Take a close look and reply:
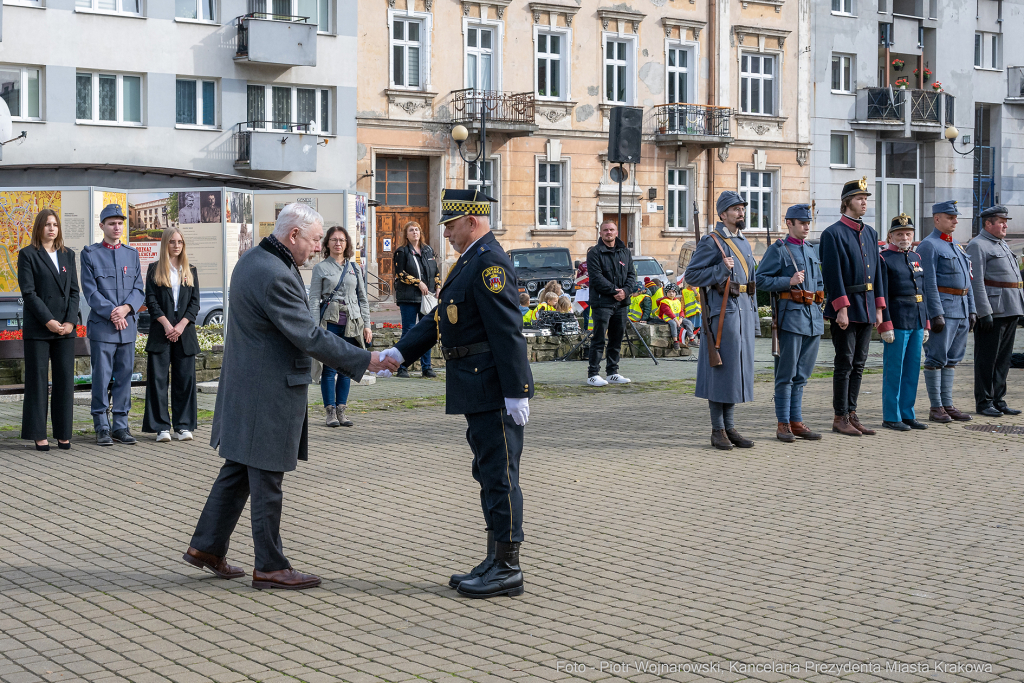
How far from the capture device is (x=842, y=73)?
47094 millimetres

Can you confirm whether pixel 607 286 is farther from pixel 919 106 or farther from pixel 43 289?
pixel 919 106

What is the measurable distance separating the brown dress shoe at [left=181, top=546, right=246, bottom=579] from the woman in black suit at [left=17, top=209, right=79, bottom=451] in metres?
4.69

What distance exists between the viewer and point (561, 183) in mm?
41094

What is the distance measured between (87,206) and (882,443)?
8880 millimetres

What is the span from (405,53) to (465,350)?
33834 millimetres

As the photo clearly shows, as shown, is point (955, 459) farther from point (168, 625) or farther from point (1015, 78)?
point (1015, 78)

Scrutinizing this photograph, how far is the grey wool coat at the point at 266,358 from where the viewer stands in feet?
19.5

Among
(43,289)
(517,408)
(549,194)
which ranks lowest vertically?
(517,408)

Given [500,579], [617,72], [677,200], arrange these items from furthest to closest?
[677,200]
[617,72]
[500,579]

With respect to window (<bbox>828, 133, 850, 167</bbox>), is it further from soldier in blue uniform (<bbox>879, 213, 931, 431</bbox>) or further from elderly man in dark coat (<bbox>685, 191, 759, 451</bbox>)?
elderly man in dark coat (<bbox>685, 191, 759, 451</bbox>)

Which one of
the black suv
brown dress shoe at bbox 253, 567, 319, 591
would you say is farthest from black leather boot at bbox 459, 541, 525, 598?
the black suv

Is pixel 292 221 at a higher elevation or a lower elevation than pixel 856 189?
lower

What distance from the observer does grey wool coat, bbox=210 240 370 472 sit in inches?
234

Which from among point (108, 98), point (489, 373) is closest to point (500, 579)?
point (489, 373)
